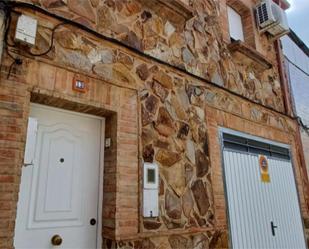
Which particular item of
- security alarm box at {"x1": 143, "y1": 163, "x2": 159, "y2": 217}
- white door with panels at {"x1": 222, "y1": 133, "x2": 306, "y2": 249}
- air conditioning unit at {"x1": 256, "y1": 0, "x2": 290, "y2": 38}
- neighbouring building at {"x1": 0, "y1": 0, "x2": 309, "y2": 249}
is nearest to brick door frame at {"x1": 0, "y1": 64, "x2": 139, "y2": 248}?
neighbouring building at {"x1": 0, "y1": 0, "x2": 309, "y2": 249}

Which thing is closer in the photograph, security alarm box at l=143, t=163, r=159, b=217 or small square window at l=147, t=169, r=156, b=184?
security alarm box at l=143, t=163, r=159, b=217

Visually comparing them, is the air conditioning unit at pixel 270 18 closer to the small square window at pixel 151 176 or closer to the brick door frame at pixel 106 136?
the brick door frame at pixel 106 136

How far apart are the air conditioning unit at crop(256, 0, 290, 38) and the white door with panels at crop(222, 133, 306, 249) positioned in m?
2.74

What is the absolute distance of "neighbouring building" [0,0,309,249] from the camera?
2.62 m

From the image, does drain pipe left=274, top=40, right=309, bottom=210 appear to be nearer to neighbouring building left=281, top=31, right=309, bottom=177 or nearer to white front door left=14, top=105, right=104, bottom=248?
neighbouring building left=281, top=31, right=309, bottom=177

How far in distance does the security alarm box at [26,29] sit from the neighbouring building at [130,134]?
0.01 m

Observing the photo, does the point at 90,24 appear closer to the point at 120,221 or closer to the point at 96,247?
the point at 120,221

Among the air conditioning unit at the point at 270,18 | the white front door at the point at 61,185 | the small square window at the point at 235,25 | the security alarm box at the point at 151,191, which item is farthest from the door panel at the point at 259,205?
the air conditioning unit at the point at 270,18

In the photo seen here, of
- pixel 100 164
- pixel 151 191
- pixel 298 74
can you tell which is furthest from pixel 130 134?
pixel 298 74

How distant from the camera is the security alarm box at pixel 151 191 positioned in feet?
10.4

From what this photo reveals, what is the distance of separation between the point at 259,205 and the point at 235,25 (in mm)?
3892

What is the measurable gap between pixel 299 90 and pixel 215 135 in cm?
444

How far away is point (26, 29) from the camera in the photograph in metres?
2.65

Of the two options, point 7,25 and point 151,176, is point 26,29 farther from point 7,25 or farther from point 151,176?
point 151,176
